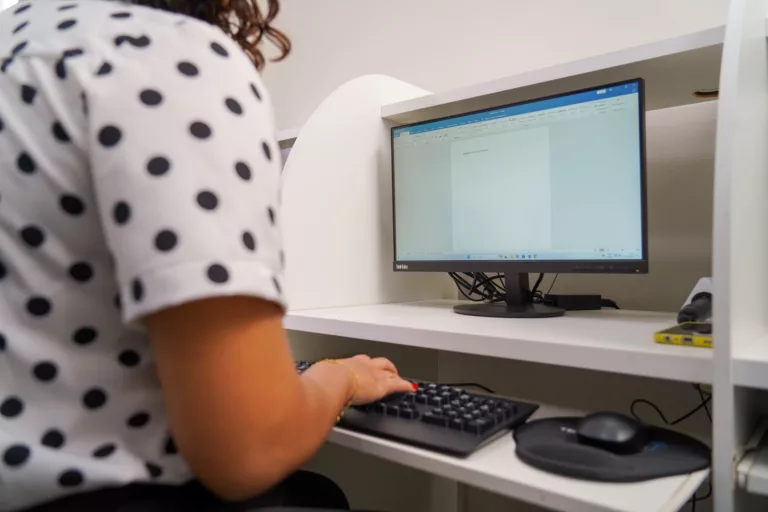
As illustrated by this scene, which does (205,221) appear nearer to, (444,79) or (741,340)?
(741,340)

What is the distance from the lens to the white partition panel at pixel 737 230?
23.1 inches

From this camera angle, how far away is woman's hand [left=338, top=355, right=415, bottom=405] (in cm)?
74

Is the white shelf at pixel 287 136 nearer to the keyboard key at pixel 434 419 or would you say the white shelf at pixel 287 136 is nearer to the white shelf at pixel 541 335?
the white shelf at pixel 541 335

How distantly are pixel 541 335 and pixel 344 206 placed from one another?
1.85 feet

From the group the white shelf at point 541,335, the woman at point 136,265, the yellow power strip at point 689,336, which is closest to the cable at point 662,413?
the white shelf at point 541,335

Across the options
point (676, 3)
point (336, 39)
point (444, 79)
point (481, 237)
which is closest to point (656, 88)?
point (676, 3)

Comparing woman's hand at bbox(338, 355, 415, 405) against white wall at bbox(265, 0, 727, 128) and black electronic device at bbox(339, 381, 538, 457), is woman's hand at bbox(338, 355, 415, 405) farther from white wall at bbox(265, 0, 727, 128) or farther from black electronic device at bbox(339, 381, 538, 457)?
white wall at bbox(265, 0, 727, 128)

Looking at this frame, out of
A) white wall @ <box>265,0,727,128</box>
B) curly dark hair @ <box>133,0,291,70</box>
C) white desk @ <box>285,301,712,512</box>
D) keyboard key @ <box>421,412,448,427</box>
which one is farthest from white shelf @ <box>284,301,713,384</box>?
white wall @ <box>265,0,727,128</box>

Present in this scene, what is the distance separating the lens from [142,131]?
0.43m

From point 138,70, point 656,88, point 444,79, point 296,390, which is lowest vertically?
point 296,390

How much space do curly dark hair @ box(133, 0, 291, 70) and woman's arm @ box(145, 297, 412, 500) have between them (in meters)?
0.35

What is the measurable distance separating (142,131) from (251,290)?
0.48 feet

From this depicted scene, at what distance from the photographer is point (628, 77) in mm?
940

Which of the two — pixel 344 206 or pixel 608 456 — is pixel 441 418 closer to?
pixel 608 456
